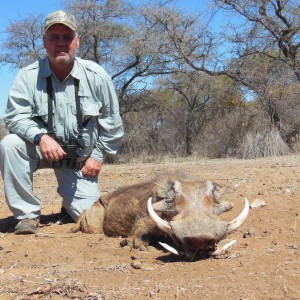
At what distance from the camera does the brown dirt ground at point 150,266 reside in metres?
2.54

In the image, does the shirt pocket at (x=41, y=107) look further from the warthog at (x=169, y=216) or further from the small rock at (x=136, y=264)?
the small rock at (x=136, y=264)

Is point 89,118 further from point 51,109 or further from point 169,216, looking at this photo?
point 169,216

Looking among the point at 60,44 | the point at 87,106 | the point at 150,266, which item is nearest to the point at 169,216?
the point at 150,266

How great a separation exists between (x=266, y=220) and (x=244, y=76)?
11.0 m

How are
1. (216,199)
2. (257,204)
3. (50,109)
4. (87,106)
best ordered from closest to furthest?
(216,199), (50,109), (87,106), (257,204)

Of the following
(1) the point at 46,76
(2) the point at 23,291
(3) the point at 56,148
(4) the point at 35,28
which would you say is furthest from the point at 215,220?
(4) the point at 35,28

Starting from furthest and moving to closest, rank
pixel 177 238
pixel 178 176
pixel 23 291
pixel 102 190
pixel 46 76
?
pixel 102 190, pixel 46 76, pixel 178 176, pixel 177 238, pixel 23 291

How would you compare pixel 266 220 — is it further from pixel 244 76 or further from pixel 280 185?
pixel 244 76

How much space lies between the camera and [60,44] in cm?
466

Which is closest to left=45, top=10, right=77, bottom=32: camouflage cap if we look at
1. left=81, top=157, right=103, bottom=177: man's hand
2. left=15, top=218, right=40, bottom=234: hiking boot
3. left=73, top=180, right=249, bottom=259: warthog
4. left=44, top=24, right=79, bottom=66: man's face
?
left=44, top=24, right=79, bottom=66: man's face

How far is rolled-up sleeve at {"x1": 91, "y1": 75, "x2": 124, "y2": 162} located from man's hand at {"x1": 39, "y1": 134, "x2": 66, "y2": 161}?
1.84 feet

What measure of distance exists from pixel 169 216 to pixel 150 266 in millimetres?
528

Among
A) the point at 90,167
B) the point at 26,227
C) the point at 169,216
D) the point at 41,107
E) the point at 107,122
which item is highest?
the point at 41,107

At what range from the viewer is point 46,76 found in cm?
467
